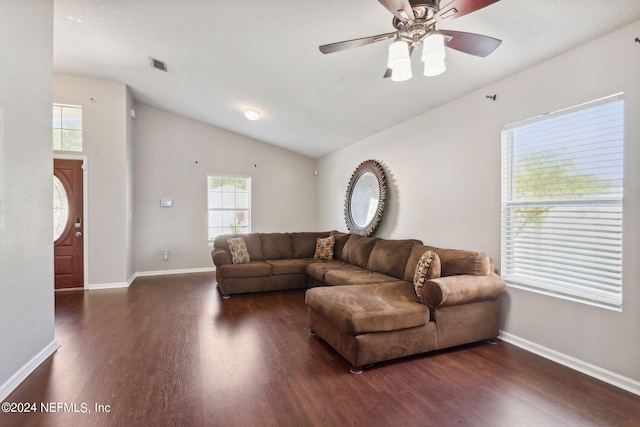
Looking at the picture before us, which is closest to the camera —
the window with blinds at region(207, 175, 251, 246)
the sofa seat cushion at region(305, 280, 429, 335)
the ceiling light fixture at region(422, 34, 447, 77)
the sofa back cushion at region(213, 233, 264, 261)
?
the ceiling light fixture at region(422, 34, 447, 77)

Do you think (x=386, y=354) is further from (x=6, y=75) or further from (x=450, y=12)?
(x=6, y=75)

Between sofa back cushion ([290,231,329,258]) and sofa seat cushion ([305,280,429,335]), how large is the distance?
8.85 feet

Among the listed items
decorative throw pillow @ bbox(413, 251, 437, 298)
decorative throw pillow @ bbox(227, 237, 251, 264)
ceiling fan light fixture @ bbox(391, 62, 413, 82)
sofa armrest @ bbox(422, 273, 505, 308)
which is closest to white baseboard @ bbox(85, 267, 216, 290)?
decorative throw pillow @ bbox(227, 237, 251, 264)

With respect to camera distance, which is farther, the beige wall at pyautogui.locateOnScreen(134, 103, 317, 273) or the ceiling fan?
the beige wall at pyautogui.locateOnScreen(134, 103, 317, 273)

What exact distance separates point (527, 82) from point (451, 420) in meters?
2.82

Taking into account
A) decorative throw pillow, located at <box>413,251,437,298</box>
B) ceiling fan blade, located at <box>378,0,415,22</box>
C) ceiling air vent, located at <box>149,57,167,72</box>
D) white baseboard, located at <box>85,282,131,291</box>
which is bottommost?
white baseboard, located at <box>85,282,131,291</box>

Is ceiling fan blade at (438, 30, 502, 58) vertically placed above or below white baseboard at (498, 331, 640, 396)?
above

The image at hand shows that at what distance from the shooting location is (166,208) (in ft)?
20.7

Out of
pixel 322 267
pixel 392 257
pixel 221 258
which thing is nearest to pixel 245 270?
pixel 221 258

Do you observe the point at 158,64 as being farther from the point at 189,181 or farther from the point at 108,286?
the point at 108,286

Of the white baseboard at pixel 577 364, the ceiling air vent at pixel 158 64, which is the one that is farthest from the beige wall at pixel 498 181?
the ceiling air vent at pixel 158 64

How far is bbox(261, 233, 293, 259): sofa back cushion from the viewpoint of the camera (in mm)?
5551

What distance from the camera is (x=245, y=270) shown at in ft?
15.6

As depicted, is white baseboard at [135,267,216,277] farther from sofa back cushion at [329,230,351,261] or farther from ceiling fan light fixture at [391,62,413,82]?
ceiling fan light fixture at [391,62,413,82]
